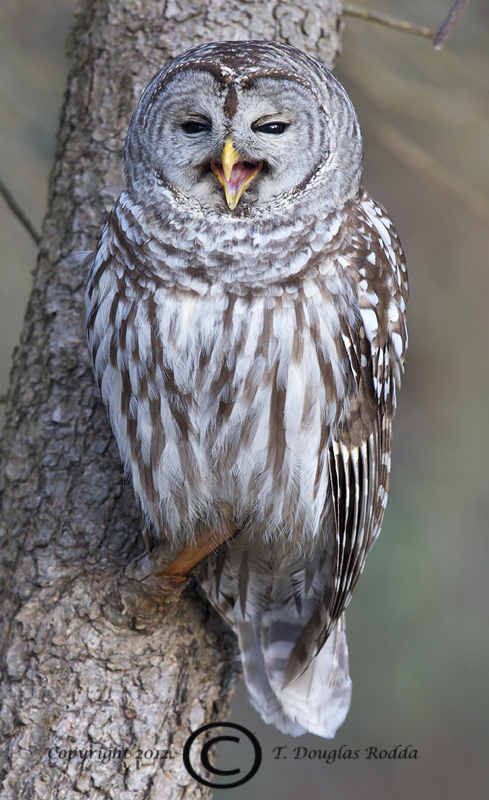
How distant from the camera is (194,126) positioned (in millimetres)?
2078

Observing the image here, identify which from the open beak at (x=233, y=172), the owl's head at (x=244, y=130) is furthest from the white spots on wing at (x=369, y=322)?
the open beak at (x=233, y=172)

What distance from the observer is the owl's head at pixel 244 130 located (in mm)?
1987

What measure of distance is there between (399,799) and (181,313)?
4154 millimetres

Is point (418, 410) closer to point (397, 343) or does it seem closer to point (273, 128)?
point (397, 343)

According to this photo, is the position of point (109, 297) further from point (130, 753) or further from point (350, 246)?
point (130, 753)

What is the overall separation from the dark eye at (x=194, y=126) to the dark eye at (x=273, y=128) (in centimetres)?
14

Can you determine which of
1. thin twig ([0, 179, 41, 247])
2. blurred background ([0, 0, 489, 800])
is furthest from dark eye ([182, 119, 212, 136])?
blurred background ([0, 0, 489, 800])

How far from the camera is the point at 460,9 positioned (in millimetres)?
2141

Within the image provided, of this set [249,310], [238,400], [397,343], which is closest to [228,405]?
[238,400]

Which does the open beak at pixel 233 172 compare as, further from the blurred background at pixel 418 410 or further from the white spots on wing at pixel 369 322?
the blurred background at pixel 418 410

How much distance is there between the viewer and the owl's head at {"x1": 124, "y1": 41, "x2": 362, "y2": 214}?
1987 mm

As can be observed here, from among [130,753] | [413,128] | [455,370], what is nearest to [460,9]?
[130,753]

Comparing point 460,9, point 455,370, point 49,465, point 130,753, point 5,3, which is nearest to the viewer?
point 460,9

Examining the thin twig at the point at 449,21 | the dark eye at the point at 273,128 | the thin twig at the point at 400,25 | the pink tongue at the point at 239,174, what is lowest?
the pink tongue at the point at 239,174
